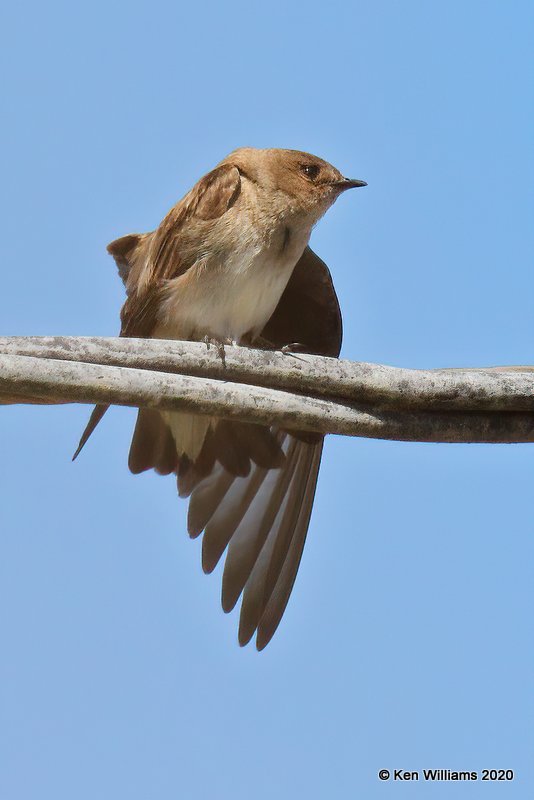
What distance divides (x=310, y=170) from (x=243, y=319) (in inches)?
38.1

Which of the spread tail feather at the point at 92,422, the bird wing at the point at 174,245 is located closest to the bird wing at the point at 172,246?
the bird wing at the point at 174,245

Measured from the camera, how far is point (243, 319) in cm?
567

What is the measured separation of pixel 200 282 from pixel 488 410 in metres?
2.29

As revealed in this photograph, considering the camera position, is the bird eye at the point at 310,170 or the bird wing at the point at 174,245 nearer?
the bird wing at the point at 174,245

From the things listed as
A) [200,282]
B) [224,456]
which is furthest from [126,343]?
[224,456]

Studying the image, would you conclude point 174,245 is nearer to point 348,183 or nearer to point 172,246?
point 172,246

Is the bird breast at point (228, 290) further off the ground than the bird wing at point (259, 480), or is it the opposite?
the bird breast at point (228, 290)

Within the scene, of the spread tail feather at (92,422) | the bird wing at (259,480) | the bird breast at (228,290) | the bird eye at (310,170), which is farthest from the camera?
the bird eye at (310,170)

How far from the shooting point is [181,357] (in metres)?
3.44

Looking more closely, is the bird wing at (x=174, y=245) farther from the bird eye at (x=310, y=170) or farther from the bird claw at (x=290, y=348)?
the bird claw at (x=290, y=348)

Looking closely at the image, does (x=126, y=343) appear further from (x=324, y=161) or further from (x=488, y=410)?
(x=324, y=161)

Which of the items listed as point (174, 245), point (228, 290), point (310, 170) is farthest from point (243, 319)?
point (310, 170)

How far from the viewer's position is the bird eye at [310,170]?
6059 millimetres

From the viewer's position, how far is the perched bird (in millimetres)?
5590
